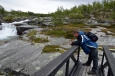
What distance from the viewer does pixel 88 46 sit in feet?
23.0

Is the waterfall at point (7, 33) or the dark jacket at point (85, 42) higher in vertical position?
the dark jacket at point (85, 42)

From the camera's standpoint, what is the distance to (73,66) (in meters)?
7.61

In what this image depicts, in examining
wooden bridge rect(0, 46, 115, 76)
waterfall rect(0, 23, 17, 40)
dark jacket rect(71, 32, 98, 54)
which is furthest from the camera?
waterfall rect(0, 23, 17, 40)

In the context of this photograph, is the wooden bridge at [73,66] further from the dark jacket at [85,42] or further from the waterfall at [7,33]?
the waterfall at [7,33]

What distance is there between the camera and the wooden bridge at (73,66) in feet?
11.3

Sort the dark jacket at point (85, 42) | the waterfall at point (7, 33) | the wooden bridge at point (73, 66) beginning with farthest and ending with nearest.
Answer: the waterfall at point (7, 33) < the dark jacket at point (85, 42) < the wooden bridge at point (73, 66)

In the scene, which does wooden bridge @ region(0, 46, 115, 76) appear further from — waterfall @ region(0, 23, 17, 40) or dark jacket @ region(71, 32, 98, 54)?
waterfall @ region(0, 23, 17, 40)

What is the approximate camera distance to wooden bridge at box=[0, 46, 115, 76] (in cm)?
344

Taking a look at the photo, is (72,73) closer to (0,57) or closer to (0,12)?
(0,57)

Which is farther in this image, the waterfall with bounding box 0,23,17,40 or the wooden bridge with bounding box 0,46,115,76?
the waterfall with bounding box 0,23,17,40

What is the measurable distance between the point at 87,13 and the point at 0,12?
57.4m

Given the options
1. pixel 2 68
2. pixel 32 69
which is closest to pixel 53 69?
pixel 32 69

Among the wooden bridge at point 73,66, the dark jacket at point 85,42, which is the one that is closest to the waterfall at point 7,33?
the wooden bridge at point 73,66

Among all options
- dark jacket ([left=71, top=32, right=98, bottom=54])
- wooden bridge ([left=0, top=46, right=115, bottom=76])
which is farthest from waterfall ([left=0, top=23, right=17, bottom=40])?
dark jacket ([left=71, top=32, right=98, bottom=54])
